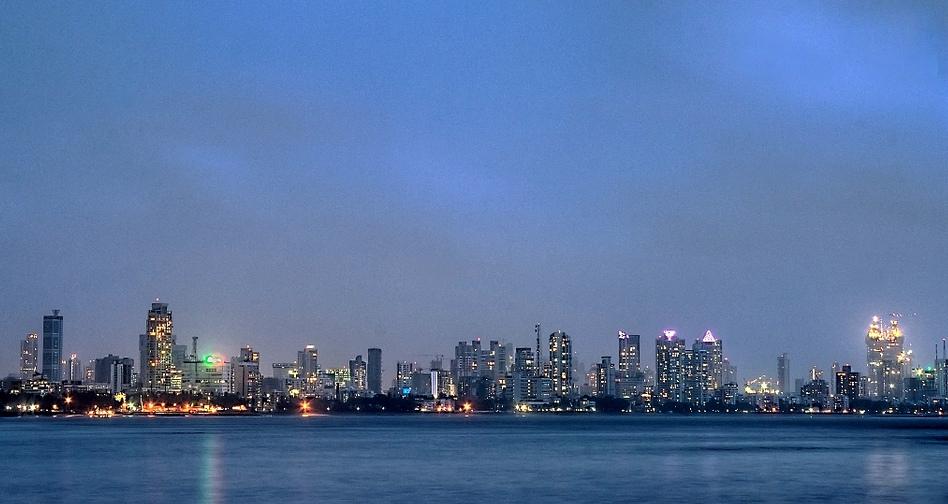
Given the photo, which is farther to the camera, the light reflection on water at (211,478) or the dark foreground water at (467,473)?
the dark foreground water at (467,473)

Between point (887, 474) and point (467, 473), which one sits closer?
point (467, 473)

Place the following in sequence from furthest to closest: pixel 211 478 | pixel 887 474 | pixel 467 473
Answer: pixel 887 474, pixel 467 473, pixel 211 478

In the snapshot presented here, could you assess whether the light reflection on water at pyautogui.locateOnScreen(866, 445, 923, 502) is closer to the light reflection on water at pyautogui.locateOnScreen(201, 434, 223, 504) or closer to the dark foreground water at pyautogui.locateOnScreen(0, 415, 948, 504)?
the dark foreground water at pyautogui.locateOnScreen(0, 415, 948, 504)

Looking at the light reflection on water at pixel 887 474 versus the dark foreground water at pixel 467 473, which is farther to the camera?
the light reflection on water at pixel 887 474

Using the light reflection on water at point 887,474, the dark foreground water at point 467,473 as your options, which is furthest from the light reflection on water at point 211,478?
the light reflection on water at point 887,474

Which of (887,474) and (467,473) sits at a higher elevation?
(467,473)

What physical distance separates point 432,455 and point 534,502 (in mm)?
49283

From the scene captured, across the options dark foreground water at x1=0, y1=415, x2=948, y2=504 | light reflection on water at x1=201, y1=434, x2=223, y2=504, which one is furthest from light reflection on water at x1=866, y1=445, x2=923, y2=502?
light reflection on water at x1=201, y1=434, x2=223, y2=504

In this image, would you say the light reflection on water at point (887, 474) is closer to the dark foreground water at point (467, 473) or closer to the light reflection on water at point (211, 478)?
the dark foreground water at point (467, 473)

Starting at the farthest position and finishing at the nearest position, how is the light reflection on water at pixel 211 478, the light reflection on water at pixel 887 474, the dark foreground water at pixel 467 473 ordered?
the light reflection on water at pixel 887 474
the dark foreground water at pixel 467 473
the light reflection on water at pixel 211 478

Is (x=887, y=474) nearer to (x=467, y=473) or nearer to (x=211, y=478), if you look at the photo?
(x=467, y=473)

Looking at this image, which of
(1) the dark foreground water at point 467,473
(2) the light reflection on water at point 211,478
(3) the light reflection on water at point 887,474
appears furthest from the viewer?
(3) the light reflection on water at point 887,474

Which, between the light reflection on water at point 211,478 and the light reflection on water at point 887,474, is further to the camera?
the light reflection on water at point 887,474

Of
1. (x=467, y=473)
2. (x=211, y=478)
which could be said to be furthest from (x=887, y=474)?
(x=211, y=478)
